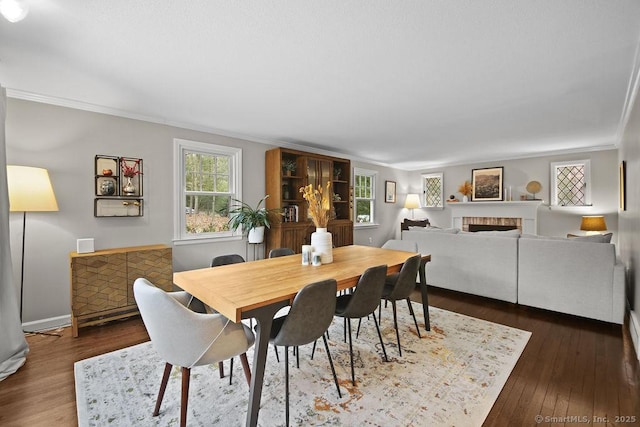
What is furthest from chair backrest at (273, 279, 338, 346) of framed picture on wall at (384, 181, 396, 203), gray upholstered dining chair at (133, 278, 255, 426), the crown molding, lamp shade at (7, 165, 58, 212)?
framed picture on wall at (384, 181, 396, 203)

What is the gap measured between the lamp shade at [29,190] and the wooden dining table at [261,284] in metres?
1.69

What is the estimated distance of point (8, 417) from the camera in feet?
5.66

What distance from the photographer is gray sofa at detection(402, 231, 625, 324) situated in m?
2.96

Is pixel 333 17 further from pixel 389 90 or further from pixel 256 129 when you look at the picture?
pixel 256 129

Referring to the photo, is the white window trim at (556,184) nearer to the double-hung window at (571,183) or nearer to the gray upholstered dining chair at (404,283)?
the double-hung window at (571,183)

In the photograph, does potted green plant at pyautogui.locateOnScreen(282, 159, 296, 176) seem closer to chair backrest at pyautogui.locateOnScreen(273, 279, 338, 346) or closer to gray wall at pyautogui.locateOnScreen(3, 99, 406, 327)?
gray wall at pyautogui.locateOnScreen(3, 99, 406, 327)

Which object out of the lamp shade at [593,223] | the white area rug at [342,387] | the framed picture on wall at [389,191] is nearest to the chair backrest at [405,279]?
the white area rug at [342,387]

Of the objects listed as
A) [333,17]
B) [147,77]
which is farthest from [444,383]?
[147,77]

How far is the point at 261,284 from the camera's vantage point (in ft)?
6.03

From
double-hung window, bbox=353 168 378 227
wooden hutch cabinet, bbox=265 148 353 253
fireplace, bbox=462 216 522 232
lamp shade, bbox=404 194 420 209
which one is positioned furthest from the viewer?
lamp shade, bbox=404 194 420 209

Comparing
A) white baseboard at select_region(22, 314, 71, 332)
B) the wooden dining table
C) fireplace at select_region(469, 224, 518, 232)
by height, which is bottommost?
white baseboard at select_region(22, 314, 71, 332)

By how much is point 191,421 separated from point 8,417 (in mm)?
1136

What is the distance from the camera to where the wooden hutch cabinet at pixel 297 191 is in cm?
462

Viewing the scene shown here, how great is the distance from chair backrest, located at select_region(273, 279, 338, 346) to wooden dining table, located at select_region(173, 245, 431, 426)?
8 cm
